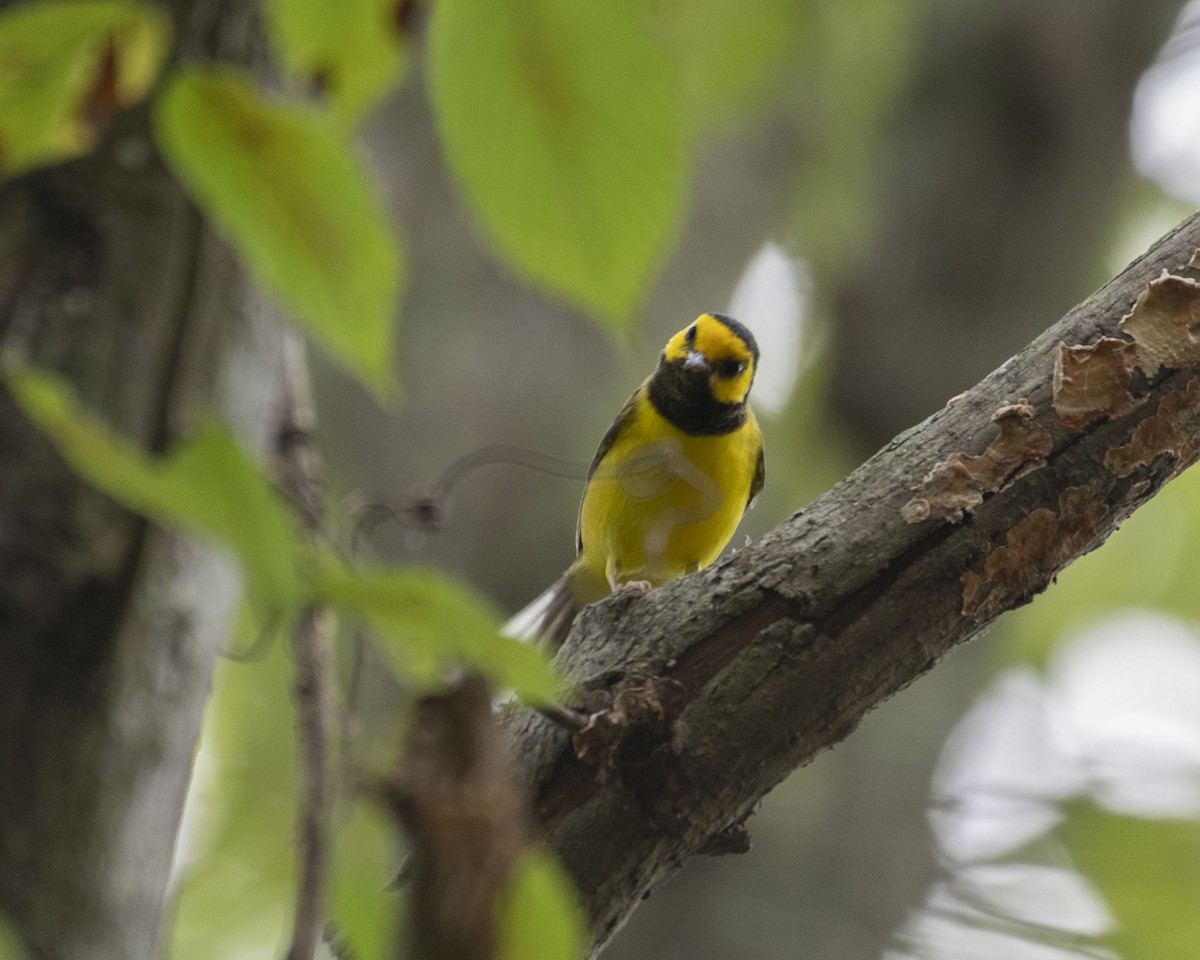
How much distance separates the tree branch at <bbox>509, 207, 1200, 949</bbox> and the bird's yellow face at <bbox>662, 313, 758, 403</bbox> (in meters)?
3.34

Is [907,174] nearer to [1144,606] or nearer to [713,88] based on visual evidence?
[713,88]

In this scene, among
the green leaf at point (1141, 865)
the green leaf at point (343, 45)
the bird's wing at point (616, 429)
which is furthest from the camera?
the green leaf at point (1141, 865)

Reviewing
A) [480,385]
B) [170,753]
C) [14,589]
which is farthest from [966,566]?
[480,385]

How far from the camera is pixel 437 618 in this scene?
0.64 metres

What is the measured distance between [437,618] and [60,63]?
1.58 feet

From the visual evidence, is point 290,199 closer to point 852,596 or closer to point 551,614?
point 852,596

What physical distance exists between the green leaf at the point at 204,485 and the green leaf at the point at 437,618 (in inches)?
1.2

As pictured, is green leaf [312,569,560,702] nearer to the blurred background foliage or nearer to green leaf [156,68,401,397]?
green leaf [156,68,401,397]

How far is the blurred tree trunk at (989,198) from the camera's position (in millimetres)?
6508

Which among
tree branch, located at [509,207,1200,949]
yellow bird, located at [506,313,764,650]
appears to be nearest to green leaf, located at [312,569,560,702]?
tree branch, located at [509,207,1200,949]

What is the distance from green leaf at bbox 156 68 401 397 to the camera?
0.85 metres

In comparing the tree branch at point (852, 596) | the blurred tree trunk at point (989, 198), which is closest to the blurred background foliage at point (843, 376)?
the blurred tree trunk at point (989, 198)

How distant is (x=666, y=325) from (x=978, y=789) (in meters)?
2.79

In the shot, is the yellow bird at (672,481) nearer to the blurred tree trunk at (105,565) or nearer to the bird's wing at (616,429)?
the bird's wing at (616,429)
